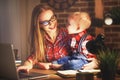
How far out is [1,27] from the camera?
4355 mm

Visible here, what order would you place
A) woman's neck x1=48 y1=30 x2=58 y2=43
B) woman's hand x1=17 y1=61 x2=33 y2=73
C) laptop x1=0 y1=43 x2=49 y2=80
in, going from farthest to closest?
woman's neck x1=48 y1=30 x2=58 y2=43
woman's hand x1=17 y1=61 x2=33 y2=73
laptop x1=0 y1=43 x2=49 y2=80

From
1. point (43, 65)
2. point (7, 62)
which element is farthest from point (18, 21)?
point (7, 62)

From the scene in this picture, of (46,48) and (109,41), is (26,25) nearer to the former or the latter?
(46,48)

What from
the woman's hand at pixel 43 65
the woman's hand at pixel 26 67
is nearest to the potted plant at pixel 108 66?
the woman's hand at pixel 26 67

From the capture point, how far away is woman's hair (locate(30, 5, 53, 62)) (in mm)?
4305

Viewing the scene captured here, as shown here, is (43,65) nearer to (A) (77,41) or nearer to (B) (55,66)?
(B) (55,66)

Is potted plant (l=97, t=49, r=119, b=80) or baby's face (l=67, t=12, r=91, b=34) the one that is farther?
baby's face (l=67, t=12, r=91, b=34)

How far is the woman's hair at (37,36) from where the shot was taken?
4305mm

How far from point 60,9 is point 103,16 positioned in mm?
696

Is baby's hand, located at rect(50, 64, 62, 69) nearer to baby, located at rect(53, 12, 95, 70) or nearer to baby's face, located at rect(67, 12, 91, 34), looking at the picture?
baby, located at rect(53, 12, 95, 70)

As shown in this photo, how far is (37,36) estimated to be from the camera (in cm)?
433

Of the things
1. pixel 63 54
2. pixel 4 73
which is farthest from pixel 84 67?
pixel 4 73

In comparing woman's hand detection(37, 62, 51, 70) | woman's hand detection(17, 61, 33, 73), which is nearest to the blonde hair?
woman's hand detection(37, 62, 51, 70)

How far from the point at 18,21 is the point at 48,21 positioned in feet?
1.56
